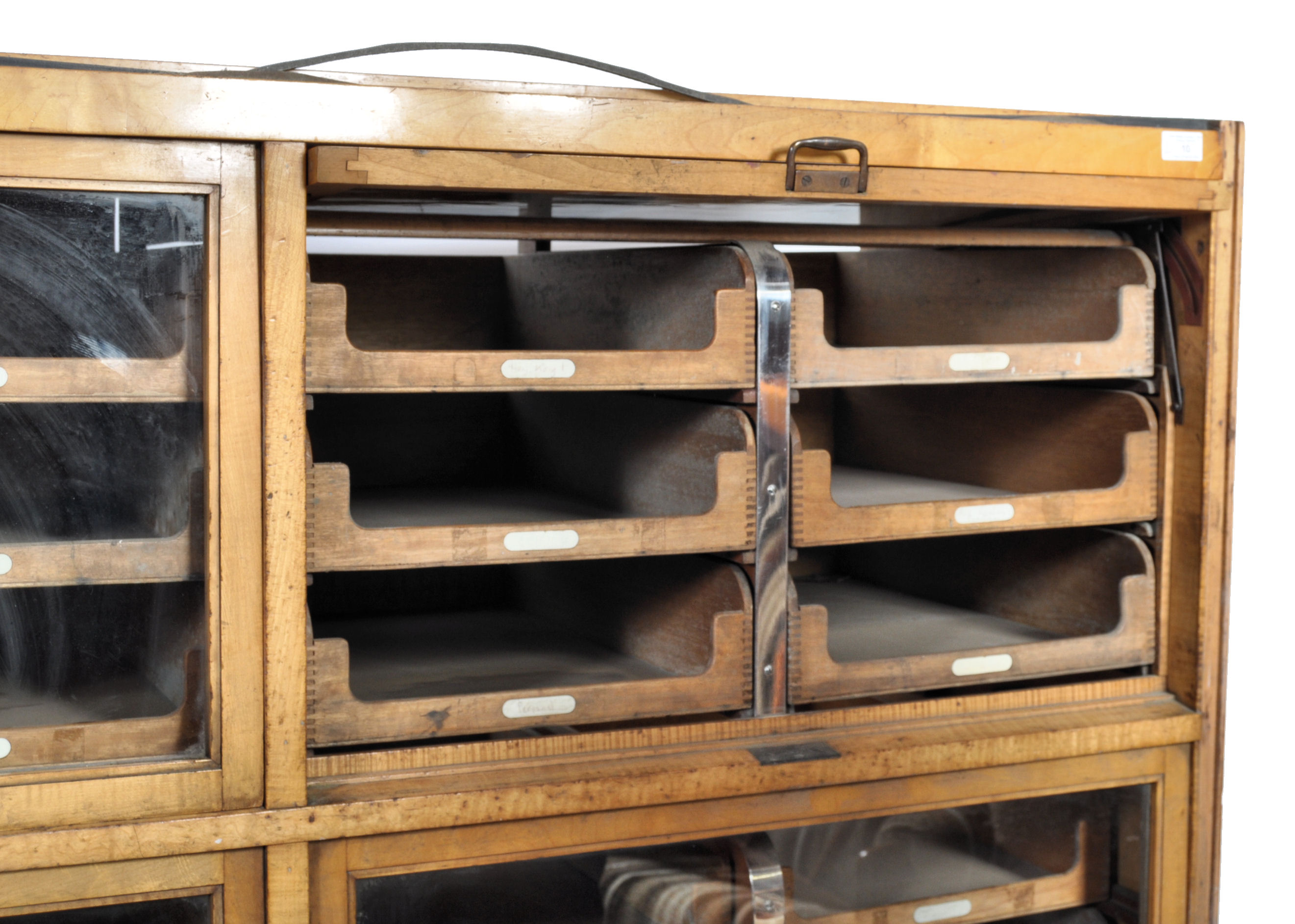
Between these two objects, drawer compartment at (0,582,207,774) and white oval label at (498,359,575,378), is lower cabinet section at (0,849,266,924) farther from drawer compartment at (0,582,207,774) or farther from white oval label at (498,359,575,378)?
white oval label at (498,359,575,378)

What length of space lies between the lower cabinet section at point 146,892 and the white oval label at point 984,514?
105 cm

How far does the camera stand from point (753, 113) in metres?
1.81

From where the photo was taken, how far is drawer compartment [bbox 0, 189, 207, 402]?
1617 millimetres

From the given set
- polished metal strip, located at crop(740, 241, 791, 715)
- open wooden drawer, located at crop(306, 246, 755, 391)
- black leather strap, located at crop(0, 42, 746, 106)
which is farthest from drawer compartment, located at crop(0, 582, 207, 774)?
polished metal strip, located at crop(740, 241, 791, 715)

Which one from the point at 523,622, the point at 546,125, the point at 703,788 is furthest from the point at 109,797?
the point at 546,125

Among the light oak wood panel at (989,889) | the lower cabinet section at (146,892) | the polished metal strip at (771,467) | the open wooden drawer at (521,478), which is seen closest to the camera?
the lower cabinet section at (146,892)

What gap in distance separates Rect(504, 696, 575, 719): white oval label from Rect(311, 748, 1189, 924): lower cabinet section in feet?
0.45

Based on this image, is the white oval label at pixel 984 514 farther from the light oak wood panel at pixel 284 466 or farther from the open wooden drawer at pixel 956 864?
the light oak wood panel at pixel 284 466

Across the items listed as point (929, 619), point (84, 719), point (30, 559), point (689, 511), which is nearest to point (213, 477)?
point (30, 559)

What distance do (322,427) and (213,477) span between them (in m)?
0.81

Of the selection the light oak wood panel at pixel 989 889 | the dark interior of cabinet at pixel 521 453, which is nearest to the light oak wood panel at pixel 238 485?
the dark interior of cabinet at pixel 521 453

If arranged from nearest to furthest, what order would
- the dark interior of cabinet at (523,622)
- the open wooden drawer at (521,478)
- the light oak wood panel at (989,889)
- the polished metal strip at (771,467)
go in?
the open wooden drawer at (521,478), the polished metal strip at (771,467), the dark interior of cabinet at (523,622), the light oak wood panel at (989,889)

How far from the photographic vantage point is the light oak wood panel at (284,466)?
164cm

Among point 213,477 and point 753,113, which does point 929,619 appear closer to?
point 753,113
